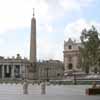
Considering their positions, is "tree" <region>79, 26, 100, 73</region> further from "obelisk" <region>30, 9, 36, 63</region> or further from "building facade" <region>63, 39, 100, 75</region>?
"building facade" <region>63, 39, 100, 75</region>

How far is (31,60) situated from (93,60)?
43.8m

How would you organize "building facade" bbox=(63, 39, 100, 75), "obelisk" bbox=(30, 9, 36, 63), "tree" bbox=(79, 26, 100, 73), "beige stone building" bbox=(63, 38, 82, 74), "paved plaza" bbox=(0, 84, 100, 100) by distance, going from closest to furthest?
1. "paved plaza" bbox=(0, 84, 100, 100)
2. "tree" bbox=(79, 26, 100, 73)
3. "obelisk" bbox=(30, 9, 36, 63)
4. "building facade" bbox=(63, 39, 100, 75)
5. "beige stone building" bbox=(63, 38, 82, 74)

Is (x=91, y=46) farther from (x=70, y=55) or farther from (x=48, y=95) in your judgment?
(x=70, y=55)

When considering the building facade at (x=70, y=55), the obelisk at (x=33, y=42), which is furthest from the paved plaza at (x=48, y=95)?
the building facade at (x=70, y=55)

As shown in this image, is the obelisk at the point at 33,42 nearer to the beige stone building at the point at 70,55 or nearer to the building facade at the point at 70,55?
the building facade at the point at 70,55

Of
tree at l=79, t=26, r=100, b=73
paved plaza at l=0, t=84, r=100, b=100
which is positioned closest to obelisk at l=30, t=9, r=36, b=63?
tree at l=79, t=26, r=100, b=73

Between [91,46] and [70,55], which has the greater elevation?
[70,55]

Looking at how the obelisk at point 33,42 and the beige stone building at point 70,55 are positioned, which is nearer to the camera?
the obelisk at point 33,42

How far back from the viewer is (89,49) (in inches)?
2397

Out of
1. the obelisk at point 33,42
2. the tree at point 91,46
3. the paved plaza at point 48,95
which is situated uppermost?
the obelisk at point 33,42

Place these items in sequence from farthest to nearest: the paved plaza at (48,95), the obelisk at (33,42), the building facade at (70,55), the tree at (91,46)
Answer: the building facade at (70,55), the obelisk at (33,42), the tree at (91,46), the paved plaza at (48,95)

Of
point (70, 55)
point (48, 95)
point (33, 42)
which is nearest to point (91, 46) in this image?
point (48, 95)

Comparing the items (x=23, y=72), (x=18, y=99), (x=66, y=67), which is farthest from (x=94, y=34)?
(x=23, y=72)

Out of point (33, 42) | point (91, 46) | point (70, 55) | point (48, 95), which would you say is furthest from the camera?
point (70, 55)
